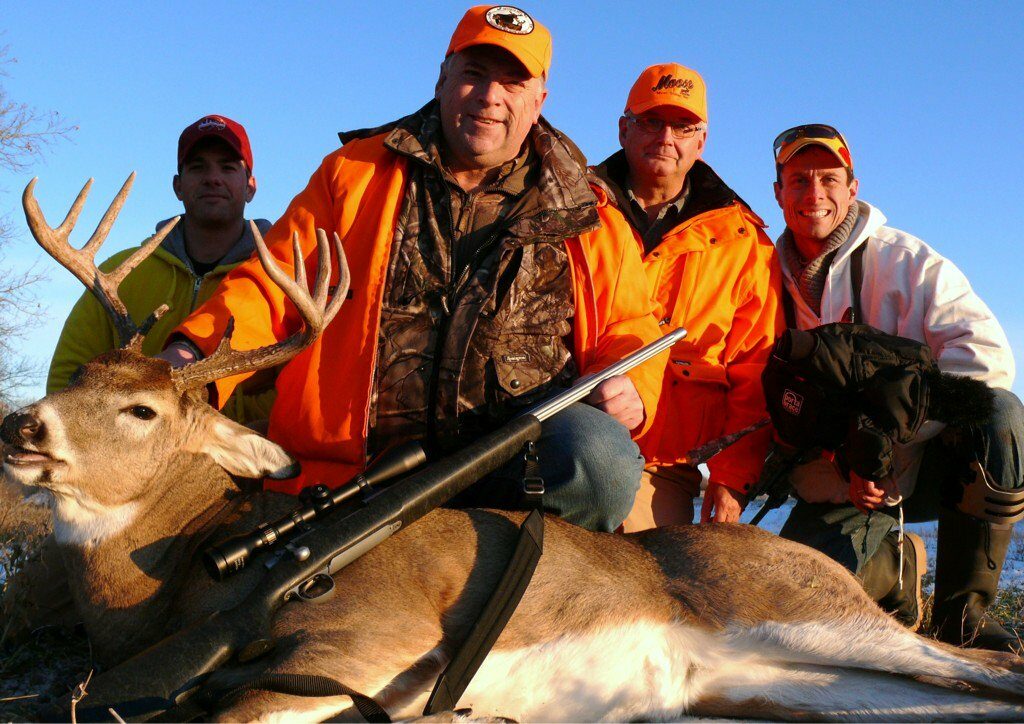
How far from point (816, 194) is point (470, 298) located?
2373 millimetres

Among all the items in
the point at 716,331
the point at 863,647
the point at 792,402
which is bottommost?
the point at 863,647

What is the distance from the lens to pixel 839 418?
191 inches

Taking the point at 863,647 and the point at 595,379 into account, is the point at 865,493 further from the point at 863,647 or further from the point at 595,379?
the point at 595,379

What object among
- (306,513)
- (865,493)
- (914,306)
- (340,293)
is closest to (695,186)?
(914,306)

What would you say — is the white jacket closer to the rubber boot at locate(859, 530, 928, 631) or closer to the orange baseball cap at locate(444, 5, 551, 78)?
the rubber boot at locate(859, 530, 928, 631)

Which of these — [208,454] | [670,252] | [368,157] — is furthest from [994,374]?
[208,454]

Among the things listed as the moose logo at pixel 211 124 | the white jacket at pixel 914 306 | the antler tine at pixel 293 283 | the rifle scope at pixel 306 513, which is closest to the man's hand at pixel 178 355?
the antler tine at pixel 293 283

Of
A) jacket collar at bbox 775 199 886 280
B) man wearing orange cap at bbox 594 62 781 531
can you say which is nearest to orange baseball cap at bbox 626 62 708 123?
man wearing orange cap at bbox 594 62 781 531

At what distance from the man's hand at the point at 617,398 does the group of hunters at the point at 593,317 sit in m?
0.01

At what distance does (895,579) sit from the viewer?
5.31 m

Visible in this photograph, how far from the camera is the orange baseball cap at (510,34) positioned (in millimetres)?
4926

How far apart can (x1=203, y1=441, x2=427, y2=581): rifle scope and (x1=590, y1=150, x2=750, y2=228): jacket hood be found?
2.58m

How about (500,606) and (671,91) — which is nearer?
(500,606)

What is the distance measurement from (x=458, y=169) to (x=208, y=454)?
6.31 feet
